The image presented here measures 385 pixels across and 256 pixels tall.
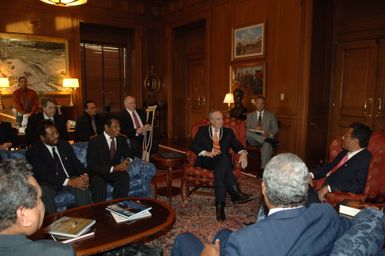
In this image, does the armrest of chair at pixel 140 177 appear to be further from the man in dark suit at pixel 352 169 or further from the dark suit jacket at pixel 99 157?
the man in dark suit at pixel 352 169

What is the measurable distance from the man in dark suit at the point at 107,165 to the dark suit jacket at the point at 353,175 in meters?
2.23

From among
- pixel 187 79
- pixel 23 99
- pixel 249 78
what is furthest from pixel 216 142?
pixel 187 79

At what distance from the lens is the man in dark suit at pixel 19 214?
1.14 m

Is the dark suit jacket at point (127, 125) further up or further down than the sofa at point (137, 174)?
further up

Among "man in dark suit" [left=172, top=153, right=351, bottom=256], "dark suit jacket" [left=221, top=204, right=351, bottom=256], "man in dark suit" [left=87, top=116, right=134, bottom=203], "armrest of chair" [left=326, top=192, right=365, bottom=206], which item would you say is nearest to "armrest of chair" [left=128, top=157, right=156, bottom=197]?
"man in dark suit" [left=87, top=116, right=134, bottom=203]

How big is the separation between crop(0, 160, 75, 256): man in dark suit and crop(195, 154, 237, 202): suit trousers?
2.60m

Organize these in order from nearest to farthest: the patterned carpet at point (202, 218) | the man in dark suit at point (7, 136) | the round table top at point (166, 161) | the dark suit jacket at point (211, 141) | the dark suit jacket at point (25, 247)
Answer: the dark suit jacket at point (25, 247)
the patterned carpet at point (202, 218)
the round table top at point (166, 161)
the dark suit jacket at point (211, 141)
the man in dark suit at point (7, 136)

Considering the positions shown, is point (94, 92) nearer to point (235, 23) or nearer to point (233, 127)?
point (235, 23)

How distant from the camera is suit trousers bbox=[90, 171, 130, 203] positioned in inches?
137

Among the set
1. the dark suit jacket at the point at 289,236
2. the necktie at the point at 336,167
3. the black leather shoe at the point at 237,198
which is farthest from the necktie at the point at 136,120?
the dark suit jacket at the point at 289,236

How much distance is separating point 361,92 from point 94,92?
305 inches

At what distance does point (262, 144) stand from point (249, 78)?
204 centimetres

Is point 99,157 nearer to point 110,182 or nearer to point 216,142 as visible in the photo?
point 110,182

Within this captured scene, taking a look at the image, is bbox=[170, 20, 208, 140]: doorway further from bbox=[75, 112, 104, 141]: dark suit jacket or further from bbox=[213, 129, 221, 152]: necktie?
bbox=[213, 129, 221, 152]: necktie
